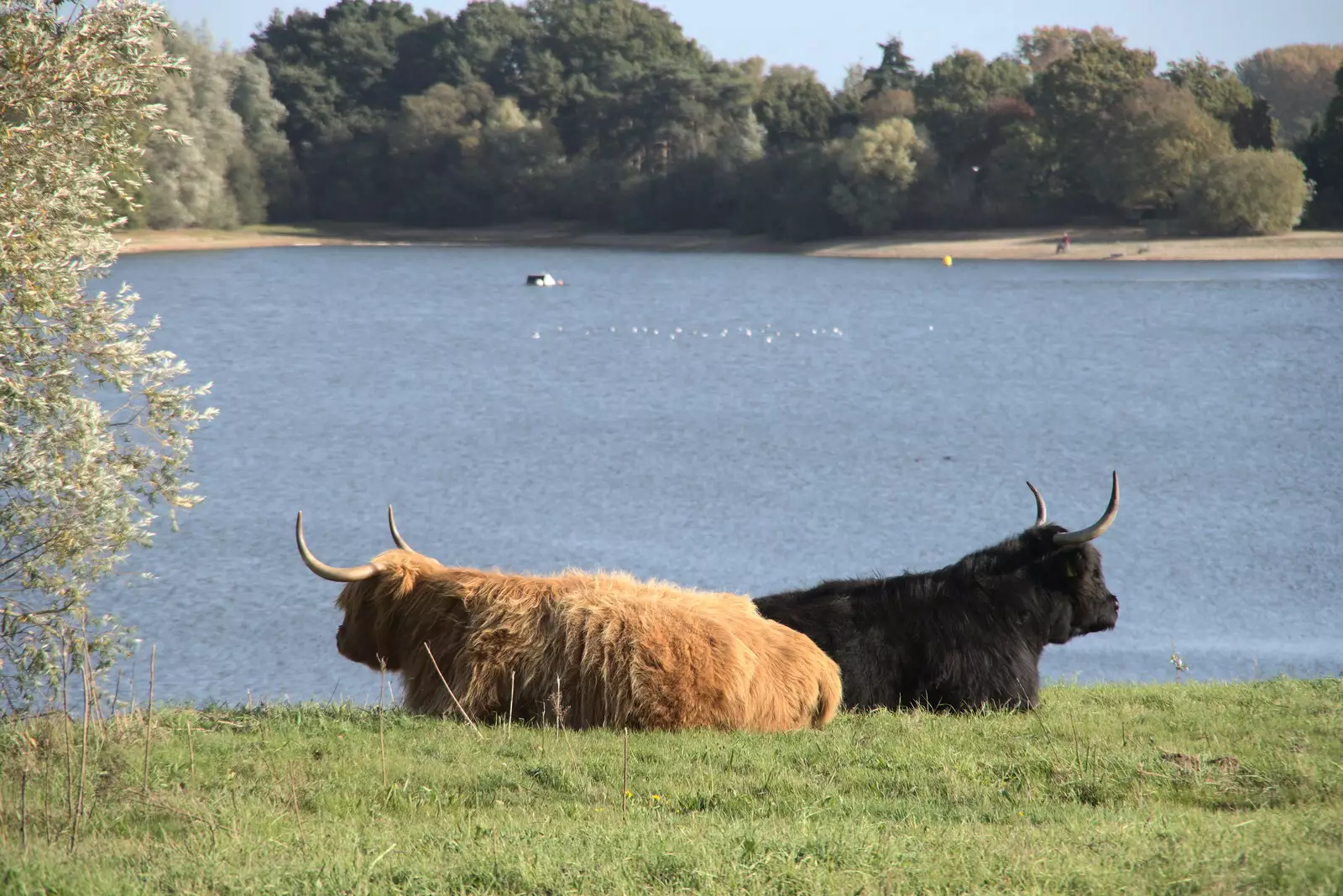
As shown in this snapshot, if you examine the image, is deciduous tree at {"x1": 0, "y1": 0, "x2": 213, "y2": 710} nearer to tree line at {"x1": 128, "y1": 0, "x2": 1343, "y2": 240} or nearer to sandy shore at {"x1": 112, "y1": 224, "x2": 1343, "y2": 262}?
tree line at {"x1": 128, "y1": 0, "x2": 1343, "y2": 240}

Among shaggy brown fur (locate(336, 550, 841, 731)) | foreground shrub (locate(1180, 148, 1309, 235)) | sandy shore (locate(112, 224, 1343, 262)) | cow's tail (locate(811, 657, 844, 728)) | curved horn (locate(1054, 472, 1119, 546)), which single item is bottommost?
cow's tail (locate(811, 657, 844, 728))

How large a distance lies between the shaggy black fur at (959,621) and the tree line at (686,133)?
6403 cm

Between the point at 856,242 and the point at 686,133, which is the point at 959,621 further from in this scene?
the point at 686,133

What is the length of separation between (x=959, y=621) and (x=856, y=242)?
3204 inches

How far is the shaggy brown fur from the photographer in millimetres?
6836

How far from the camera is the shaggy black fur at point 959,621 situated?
8078 millimetres

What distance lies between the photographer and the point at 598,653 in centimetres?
686

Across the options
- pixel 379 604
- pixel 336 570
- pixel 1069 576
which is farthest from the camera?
pixel 1069 576

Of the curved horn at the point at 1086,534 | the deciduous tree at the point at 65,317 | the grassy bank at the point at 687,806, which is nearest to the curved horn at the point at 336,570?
the grassy bank at the point at 687,806

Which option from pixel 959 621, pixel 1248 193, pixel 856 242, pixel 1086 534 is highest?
pixel 1248 193

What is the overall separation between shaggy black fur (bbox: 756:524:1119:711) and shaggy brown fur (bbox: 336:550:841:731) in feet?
2.69

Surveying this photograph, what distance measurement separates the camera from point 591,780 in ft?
19.2

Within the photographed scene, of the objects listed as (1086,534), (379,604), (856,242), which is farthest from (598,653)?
(856,242)

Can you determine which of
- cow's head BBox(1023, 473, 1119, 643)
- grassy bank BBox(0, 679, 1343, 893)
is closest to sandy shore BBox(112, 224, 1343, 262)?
cow's head BBox(1023, 473, 1119, 643)
